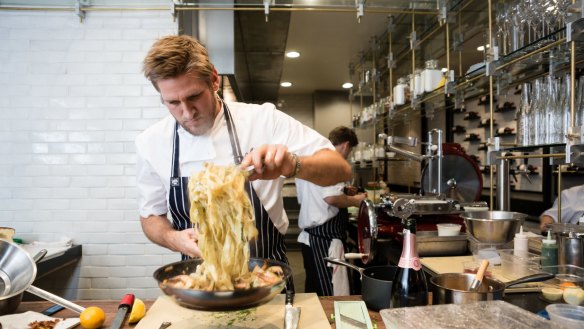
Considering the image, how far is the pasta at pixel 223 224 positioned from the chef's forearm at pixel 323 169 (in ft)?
1.24

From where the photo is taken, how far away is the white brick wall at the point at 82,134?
Answer: 3422 mm

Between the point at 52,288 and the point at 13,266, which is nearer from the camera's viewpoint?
the point at 13,266

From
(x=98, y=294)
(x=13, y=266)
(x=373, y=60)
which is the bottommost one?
(x=98, y=294)

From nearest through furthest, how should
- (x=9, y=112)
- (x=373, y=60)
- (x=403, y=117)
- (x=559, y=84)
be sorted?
(x=559, y=84) → (x=9, y=112) → (x=403, y=117) → (x=373, y=60)

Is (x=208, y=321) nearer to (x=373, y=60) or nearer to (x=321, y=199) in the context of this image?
(x=321, y=199)

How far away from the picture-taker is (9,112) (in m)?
3.41

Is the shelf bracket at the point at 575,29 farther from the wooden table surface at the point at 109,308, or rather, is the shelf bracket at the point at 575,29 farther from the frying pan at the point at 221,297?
the frying pan at the point at 221,297

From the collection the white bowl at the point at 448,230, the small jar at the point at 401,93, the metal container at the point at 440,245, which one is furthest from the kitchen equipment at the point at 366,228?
the small jar at the point at 401,93

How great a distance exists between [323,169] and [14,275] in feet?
3.90

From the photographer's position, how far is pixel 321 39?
241 inches

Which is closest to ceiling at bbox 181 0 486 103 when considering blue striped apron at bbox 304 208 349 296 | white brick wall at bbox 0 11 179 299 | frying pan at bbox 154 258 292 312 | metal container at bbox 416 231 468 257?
white brick wall at bbox 0 11 179 299

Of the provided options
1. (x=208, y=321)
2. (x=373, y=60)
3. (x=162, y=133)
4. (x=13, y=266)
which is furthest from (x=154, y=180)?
(x=373, y=60)

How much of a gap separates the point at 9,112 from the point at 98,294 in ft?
5.62

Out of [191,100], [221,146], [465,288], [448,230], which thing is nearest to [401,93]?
[448,230]
